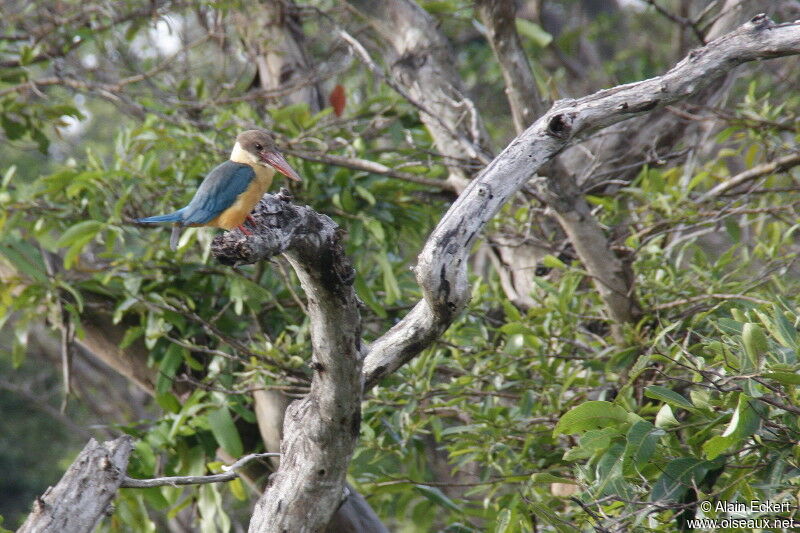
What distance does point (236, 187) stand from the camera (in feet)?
8.84

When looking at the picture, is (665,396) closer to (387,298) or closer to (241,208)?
(241,208)

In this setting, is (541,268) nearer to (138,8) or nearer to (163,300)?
(163,300)

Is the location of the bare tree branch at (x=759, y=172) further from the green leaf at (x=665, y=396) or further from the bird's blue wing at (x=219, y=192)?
the bird's blue wing at (x=219, y=192)

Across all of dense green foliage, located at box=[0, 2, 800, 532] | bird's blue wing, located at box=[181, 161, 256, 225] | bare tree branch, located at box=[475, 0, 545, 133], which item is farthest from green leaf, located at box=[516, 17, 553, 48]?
bird's blue wing, located at box=[181, 161, 256, 225]

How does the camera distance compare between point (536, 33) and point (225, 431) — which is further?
point (536, 33)

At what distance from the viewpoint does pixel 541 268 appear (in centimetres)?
443

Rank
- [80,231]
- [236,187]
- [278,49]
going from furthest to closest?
[278,49] < [80,231] < [236,187]

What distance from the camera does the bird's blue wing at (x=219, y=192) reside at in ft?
8.80

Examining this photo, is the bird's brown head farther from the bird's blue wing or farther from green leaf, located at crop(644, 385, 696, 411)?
green leaf, located at crop(644, 385, 696, 411)

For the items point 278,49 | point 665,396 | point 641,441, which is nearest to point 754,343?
point 665,396

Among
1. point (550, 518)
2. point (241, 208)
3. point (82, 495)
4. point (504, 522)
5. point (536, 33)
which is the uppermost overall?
point (536, 33)

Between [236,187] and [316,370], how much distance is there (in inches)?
25.4

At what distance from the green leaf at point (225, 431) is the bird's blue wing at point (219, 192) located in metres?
1.48

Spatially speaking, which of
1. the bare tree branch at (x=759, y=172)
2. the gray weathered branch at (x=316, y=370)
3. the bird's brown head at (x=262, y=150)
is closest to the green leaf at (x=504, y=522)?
the gray weathered branch at (x=316, y=370)
